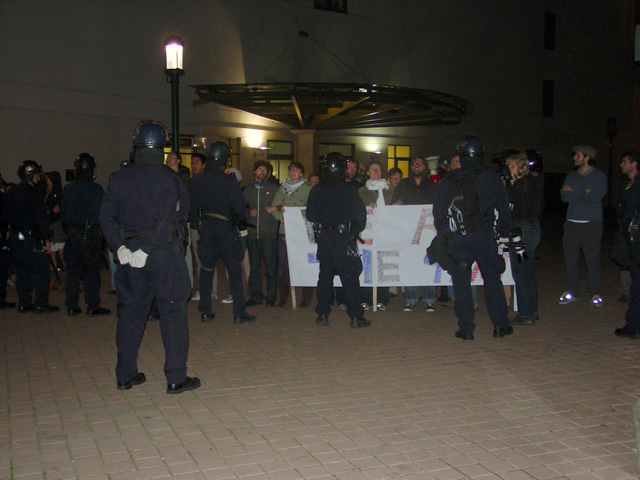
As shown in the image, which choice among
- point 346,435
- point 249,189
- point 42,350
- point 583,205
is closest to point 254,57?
point 249,189

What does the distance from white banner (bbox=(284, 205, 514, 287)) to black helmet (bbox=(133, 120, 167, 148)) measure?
3.59 m

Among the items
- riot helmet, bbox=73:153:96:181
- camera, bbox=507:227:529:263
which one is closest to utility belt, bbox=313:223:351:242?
camera, bbox=507:227:529:263

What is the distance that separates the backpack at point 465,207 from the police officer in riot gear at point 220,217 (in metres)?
2.70

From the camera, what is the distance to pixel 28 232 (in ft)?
29.1

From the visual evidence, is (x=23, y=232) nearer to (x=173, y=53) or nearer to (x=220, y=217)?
(x=220, y=217)

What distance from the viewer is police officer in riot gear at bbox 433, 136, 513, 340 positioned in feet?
23.5

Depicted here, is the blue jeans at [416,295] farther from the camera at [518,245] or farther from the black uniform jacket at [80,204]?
the black uniform jacket at [80,204]

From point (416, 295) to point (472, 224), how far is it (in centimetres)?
244

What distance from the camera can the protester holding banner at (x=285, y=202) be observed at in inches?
370

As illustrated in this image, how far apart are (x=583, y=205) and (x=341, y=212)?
153 inches

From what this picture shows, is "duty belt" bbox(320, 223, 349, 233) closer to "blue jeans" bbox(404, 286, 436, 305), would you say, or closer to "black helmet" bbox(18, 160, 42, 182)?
"blue jeans" bbox(404, 286, 436, 305)

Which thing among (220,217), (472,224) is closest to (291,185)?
(220,217)

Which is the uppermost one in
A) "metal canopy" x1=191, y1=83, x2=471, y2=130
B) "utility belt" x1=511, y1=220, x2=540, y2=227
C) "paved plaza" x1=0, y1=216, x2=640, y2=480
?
"metal canopy" x1=191, y1=83, x2=471, y2=130

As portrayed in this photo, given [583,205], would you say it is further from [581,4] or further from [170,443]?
[581,4]
